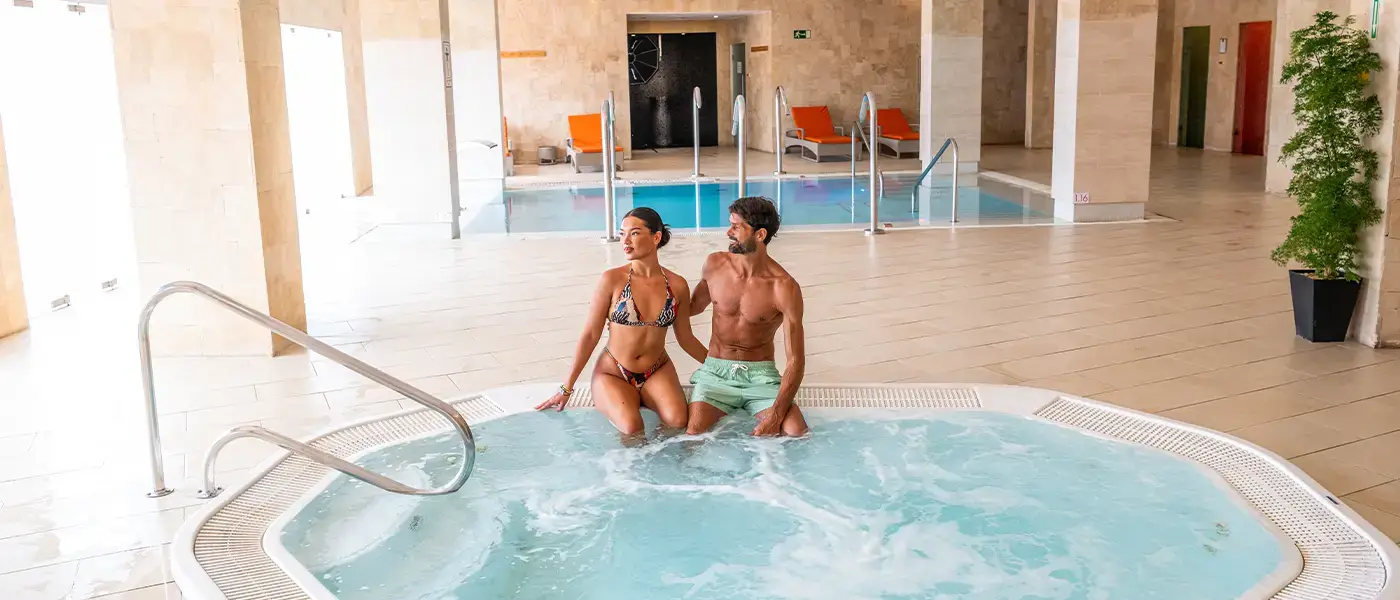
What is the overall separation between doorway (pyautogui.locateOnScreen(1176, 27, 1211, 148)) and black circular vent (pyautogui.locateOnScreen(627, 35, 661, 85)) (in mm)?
8858

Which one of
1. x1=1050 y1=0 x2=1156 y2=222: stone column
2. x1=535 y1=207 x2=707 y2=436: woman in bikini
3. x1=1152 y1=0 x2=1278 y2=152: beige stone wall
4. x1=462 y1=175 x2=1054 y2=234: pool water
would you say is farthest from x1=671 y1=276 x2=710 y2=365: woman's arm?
x1=1152 y1=0 x2=1278 y2=152: beige stone wall

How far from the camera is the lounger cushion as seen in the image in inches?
705

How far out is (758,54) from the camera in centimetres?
1911

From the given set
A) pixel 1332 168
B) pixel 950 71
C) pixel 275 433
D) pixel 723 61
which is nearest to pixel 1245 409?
pixel 1332 168

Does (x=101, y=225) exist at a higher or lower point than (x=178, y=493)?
higher

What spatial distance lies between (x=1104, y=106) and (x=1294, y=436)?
5.93 metres

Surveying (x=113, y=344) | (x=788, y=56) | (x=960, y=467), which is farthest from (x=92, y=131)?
(x=788, y=56)

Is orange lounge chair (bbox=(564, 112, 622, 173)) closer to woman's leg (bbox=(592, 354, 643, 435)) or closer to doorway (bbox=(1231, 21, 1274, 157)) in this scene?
doorway (bbox=(1231, 21, 1274, 157))

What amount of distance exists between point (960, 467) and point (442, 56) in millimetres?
6851

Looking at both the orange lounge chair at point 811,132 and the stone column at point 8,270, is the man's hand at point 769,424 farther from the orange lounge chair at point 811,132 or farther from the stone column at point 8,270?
the orange lounge chair at point 811,132

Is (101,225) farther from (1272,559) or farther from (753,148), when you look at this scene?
(753,148)

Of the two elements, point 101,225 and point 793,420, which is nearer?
point 793,420

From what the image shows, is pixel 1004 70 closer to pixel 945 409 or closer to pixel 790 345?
pixel 945 409

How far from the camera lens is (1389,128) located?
526 centimetres
